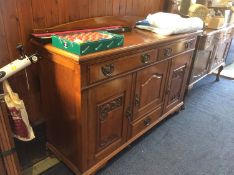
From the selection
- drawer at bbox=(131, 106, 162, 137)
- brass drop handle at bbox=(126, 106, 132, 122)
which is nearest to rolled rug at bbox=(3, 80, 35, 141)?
brass drop handle at bbox=(126, 106, 132, 122)

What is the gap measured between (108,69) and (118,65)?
8 cm

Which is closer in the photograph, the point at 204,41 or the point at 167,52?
the point at 167,52

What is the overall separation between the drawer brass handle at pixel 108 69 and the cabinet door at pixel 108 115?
0.06m

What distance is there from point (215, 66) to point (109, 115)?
1997 millimetres

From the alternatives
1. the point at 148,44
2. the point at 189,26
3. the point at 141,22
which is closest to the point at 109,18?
the point at 141,22

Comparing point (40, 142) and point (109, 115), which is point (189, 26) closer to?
point (109, 115)

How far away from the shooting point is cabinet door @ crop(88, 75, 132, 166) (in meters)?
1.19

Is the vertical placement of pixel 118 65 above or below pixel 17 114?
above

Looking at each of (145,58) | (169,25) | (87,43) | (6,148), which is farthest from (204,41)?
(6,148)

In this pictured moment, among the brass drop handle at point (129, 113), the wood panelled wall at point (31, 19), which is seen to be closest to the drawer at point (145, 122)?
the brass drop handle at point (129, 113)

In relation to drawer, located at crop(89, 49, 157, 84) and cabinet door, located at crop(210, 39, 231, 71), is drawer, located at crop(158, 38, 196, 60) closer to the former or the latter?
drawer, located at crop(89, 49, 157, 84)

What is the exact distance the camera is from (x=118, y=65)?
1.21 metres

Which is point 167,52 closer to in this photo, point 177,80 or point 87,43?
point 177,80

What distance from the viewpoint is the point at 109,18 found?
1588mm
